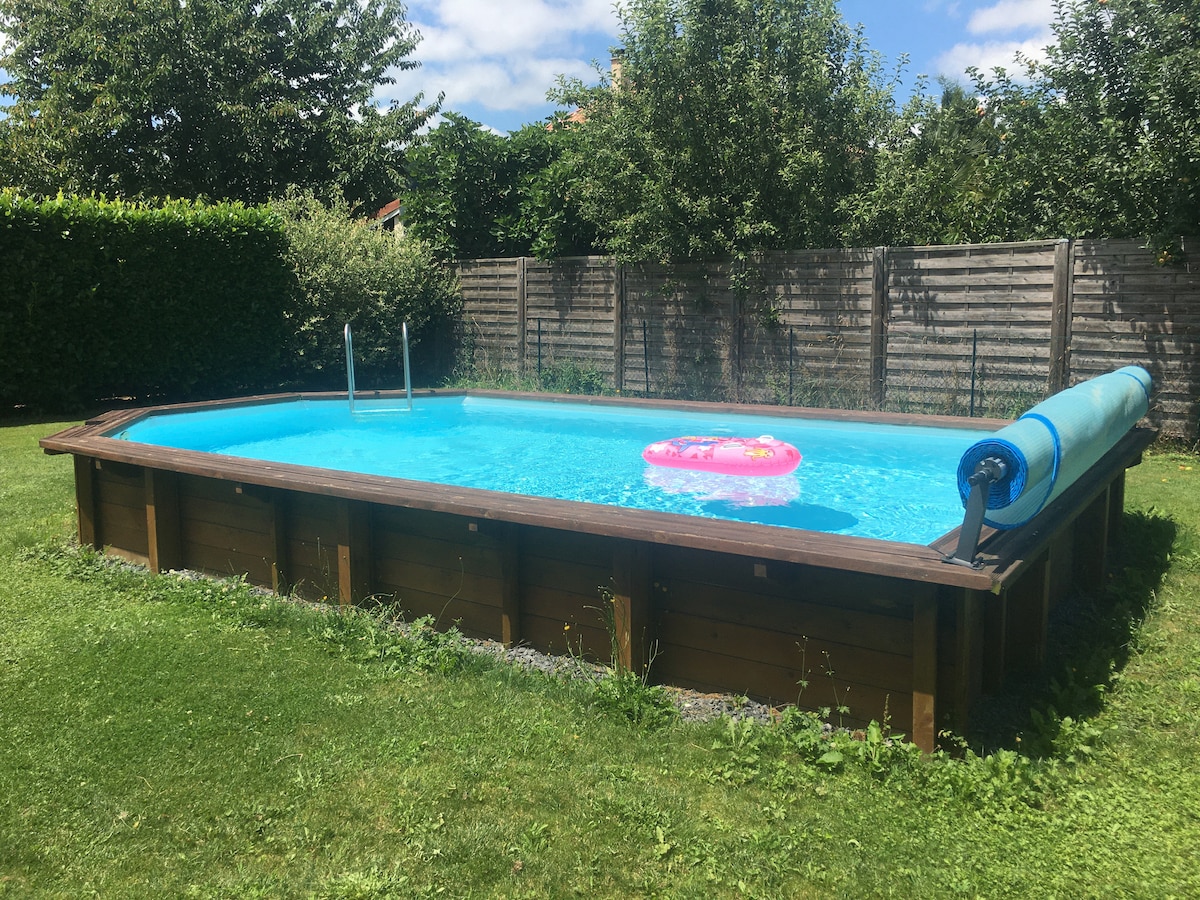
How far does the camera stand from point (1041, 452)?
339 cm

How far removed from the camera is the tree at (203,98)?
18.7 metres

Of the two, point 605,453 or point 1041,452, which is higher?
point 1041,452

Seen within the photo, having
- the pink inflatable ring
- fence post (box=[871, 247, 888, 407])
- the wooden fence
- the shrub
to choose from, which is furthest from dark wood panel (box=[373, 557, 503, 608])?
the shrub

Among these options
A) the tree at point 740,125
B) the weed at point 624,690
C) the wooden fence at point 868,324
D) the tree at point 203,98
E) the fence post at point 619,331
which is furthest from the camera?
the tree at point 203,98

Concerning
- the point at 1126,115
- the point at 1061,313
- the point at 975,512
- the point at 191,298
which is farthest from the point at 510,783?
the point at 191,298

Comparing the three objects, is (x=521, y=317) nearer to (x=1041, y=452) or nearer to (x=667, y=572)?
(x=667, y=572)

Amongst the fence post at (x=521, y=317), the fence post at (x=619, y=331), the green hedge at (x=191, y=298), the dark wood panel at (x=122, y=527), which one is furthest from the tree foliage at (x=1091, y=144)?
the dark wood panel at (x=122, y=527)

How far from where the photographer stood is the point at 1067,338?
9539 mm

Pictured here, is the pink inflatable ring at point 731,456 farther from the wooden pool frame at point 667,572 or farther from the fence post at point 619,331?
the fence post at point 619,331

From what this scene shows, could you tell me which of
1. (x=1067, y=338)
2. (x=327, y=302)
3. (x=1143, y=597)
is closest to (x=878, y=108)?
(x=1067, y=338)

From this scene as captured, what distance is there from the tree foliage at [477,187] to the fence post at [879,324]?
6.29 metres

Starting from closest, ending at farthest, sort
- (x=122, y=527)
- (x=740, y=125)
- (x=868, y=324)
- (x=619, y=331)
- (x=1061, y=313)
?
(x=122, y=527)
(x=1061, y=313)
(x=868, y=324)
(x=740, y=125)
(x=619, y=331)

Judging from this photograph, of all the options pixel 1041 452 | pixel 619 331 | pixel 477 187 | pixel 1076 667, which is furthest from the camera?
pixel 477 187

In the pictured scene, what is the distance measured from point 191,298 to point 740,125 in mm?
7805
